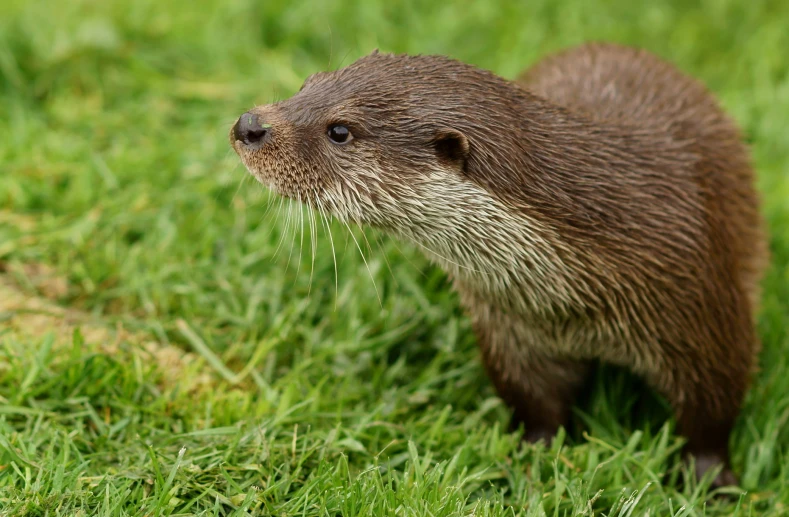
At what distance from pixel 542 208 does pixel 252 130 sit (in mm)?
873

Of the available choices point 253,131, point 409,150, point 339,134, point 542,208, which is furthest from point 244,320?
point 542,208

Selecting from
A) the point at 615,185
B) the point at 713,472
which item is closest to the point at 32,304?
the point at 615,185

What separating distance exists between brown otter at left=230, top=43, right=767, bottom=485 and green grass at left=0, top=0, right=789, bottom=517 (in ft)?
0.86

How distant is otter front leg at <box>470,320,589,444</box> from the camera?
3.12 m

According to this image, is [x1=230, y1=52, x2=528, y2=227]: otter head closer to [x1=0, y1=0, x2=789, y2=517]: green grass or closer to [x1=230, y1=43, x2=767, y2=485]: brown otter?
[x1=230, y1=43, x2=767, y2=485]: brown otter

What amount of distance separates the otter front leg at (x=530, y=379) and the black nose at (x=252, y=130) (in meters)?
0.97

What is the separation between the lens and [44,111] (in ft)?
14.6

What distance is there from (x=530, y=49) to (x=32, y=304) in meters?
2.95

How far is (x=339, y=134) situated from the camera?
271 centimetres

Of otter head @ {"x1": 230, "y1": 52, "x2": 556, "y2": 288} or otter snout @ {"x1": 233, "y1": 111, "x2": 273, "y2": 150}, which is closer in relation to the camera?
otter head @ {"x1": 230, "y1": 52, "x2": 556, "y2": 288}

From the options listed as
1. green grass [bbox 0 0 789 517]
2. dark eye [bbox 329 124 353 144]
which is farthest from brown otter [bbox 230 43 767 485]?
green grass [bbox 0 0 789 517]

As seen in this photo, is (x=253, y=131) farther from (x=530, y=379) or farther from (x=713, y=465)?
(x=713, y=465)

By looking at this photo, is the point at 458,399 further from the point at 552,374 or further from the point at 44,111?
the point at 44,111

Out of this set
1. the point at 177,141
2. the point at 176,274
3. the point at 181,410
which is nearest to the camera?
the point at 181,410
